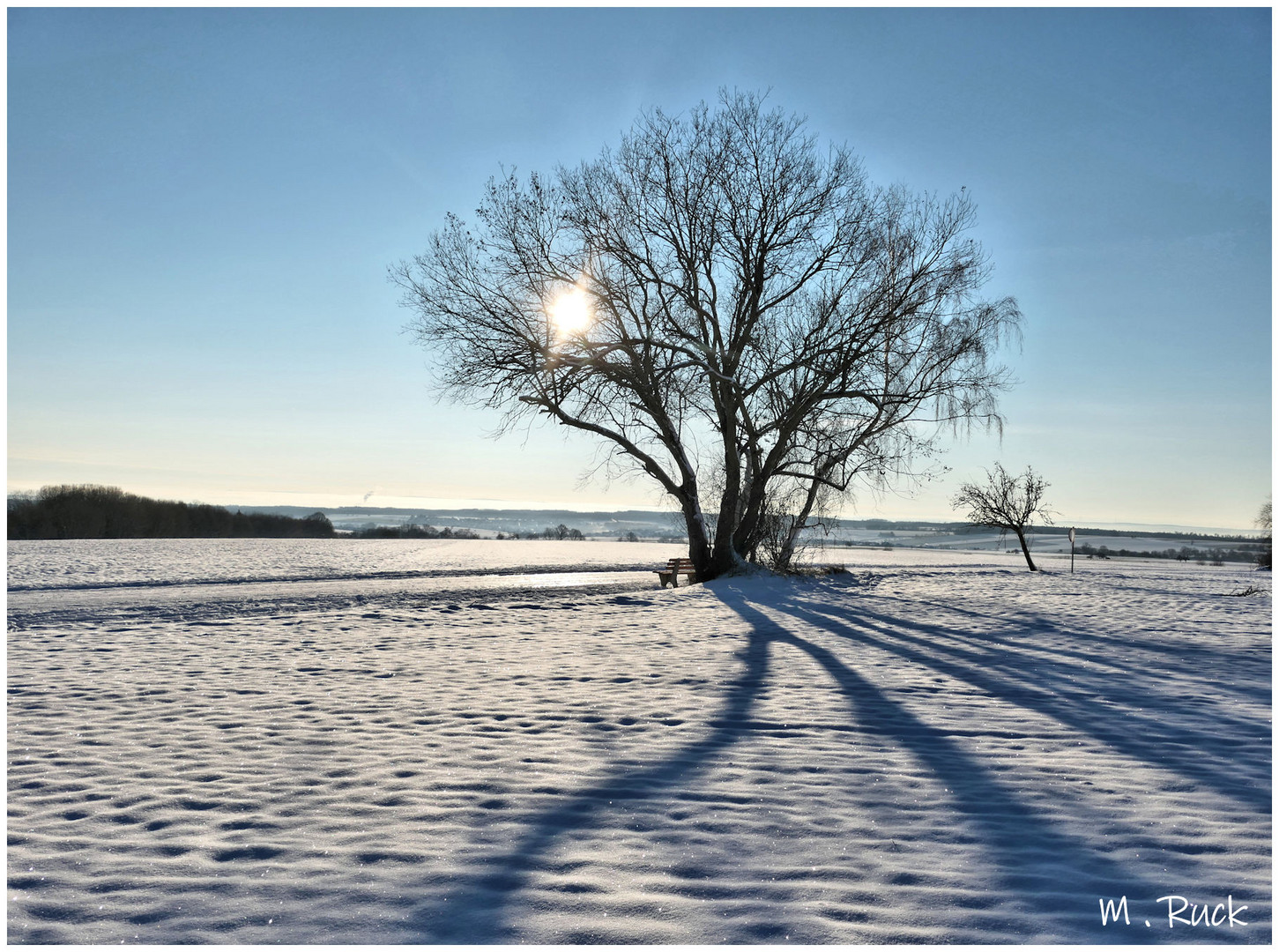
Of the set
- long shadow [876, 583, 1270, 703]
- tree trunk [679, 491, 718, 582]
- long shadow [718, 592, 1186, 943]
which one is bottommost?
long shadow [876, 583, 1270, 703]

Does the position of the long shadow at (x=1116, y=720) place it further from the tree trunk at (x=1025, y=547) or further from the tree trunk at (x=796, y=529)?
the tree trunk at (x=1025, y=547)

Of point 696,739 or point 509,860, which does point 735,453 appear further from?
point 509,860

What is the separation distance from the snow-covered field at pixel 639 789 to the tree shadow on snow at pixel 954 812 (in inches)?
0.6

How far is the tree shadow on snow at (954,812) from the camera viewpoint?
108 inches

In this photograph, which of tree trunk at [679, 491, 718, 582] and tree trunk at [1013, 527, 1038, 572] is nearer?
tree trunk at [679, 491, 718, 582]

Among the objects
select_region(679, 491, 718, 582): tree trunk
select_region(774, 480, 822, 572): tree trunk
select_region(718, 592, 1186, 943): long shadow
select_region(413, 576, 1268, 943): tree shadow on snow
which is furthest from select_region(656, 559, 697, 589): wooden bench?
select_region(718, 592, 1186, 943): long shadow

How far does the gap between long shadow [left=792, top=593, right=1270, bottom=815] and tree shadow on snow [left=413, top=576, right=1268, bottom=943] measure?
28mm

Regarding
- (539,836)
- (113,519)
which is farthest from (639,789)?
(113,519)

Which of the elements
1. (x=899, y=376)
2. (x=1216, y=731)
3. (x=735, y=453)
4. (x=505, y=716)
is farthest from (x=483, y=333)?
(x=1216, y=731)

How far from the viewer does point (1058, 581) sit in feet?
69.2

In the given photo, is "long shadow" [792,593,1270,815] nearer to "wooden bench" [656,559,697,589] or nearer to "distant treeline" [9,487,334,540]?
"wooden bench" [656,559,697,589]

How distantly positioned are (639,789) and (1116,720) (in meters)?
3.76

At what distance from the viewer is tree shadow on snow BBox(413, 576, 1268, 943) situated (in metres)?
2.74

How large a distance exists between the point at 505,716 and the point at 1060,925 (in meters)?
3.96
